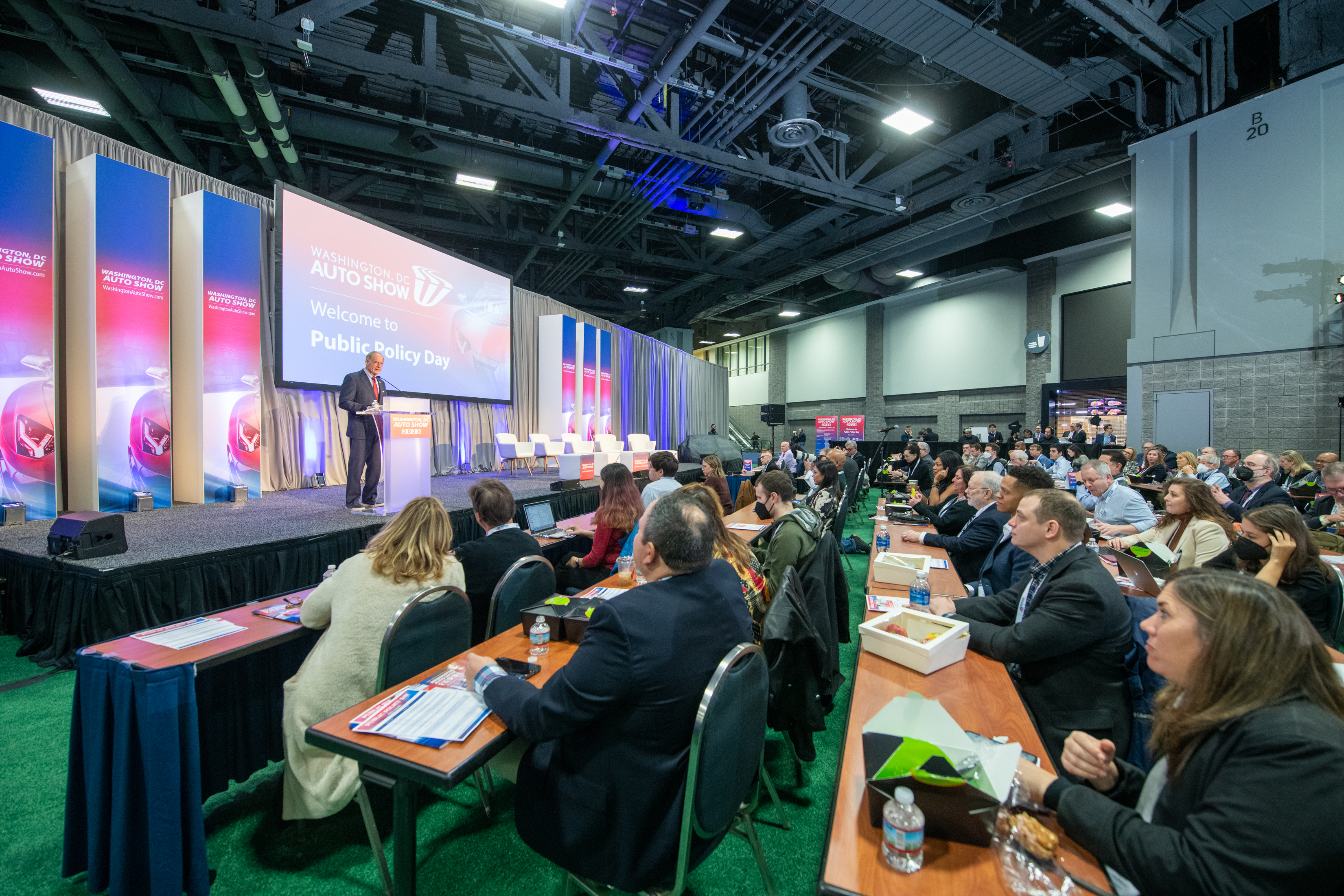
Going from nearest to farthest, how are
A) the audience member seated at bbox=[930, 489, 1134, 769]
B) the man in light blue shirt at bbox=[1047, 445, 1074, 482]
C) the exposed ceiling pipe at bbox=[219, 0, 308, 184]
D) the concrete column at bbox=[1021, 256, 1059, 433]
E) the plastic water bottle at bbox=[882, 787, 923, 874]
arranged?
the plastic water bottle at bbox=[882, 787, 923, 874] → the audience member seated at bbox=[930, 489, 1134, 769] → the exposed ceiling pipe at bbox=[219, 0, 308, 184] → the man in light blue shirt at bbox=[1047, 445, 1074, 482] → the concrete column at bbox=[1021, 256, 1059, 433]

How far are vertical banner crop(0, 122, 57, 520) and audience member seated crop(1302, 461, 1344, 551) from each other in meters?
9.45

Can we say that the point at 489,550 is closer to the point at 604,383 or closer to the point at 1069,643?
the point at 1069,643

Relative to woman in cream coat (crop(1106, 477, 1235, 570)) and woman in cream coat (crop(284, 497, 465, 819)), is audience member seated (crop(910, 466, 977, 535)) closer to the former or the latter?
woman in cream coat (crop(1106, 477, 1235, 570))

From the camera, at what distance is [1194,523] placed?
11.3 ft

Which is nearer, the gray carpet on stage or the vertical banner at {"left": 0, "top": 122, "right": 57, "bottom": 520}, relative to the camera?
the gray carpet on stage

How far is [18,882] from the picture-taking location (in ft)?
5.97

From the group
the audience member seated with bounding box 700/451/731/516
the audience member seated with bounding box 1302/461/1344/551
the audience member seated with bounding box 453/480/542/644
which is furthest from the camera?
the audience member seated with bounding box 700/451/731/516

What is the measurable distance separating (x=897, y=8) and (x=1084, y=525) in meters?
5.83

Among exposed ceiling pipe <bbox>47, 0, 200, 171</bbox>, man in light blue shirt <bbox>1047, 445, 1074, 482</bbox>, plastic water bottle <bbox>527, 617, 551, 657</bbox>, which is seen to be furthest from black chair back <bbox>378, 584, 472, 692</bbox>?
man in light blue shirt <bbox>1047, 445, 1074, 482</bbox>

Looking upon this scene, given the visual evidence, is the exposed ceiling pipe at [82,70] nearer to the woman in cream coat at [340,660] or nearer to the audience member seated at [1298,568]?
the woman in cream coat at [340,660]

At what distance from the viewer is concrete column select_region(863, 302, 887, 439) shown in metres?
18.9

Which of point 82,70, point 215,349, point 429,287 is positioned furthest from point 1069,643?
point 82,70

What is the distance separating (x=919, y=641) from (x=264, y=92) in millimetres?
7661

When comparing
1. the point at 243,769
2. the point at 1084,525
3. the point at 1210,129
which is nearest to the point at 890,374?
the point at 1210,129
